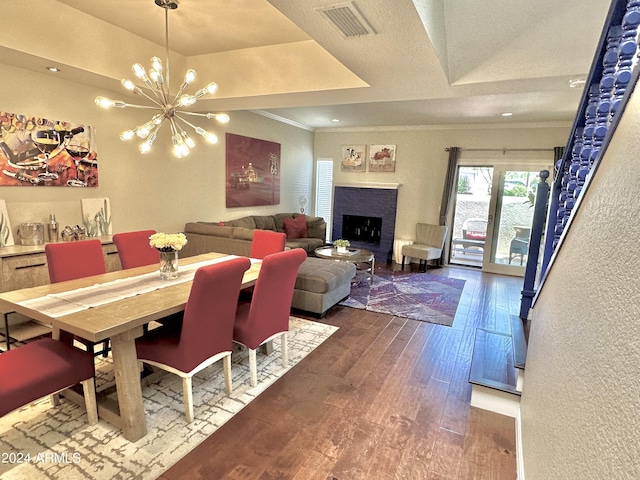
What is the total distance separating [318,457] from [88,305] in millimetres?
1627

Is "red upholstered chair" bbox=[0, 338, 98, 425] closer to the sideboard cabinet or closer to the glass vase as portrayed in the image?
the glass vase

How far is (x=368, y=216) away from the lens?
25.3ft

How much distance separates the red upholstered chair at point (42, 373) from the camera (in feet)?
5.79

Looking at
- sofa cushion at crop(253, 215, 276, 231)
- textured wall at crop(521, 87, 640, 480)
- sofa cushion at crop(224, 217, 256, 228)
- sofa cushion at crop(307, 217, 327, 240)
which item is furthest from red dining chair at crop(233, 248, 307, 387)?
sofa cushion at crop(307, 217, 327, 240)

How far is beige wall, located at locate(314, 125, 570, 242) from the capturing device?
6454 millimetres

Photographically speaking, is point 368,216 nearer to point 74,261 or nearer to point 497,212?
point 497,212

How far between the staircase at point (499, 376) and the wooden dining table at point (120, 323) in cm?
217

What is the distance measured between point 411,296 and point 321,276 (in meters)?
1.66

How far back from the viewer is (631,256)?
0.81m

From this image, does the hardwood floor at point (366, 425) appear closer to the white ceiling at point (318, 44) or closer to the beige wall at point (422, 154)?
the white ceiling at point (318, 44)

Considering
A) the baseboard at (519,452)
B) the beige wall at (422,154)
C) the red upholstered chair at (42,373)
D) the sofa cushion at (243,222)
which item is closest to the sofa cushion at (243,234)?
the sofa cushion at (243,222)

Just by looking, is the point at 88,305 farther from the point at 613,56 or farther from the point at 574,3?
the point at 574,3

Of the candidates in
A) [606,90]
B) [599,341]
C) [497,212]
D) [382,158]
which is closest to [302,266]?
[606,90]

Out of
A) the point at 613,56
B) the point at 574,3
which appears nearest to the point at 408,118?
the point at 574,3
